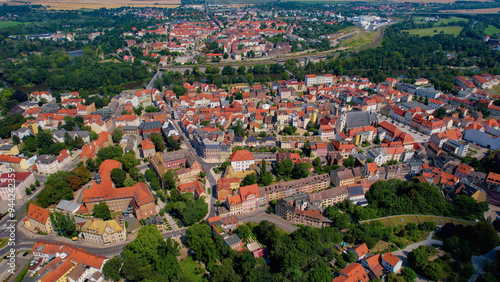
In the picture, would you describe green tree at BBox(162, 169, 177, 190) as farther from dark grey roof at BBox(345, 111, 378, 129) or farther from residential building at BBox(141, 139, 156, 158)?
dark grey roof at BBox(345, 111, 378, 129)

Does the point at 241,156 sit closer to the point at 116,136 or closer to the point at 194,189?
the point at 194,189

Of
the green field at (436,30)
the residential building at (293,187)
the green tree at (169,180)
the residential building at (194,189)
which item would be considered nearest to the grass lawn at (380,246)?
the residential building at (293,187)

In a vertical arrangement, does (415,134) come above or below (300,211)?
below

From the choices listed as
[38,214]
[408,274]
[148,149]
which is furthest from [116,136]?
[408,274]

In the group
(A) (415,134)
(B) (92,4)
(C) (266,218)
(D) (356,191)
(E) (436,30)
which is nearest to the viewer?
(C) (266,218)

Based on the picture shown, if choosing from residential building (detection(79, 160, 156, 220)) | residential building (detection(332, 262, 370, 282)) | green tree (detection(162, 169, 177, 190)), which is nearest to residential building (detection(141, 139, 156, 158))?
green tree (detection(162, 169, 177, 190))
